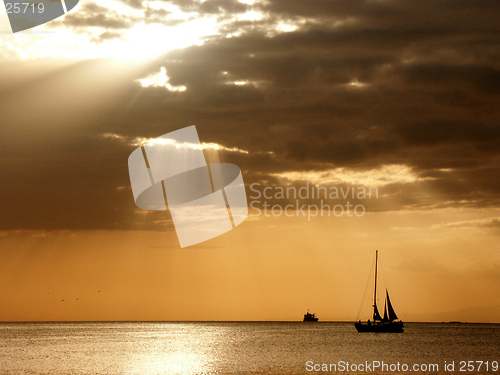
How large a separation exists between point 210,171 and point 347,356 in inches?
1608

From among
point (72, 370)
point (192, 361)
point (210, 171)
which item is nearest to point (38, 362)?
point (72, 370)

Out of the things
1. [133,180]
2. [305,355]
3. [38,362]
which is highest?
[133,180]

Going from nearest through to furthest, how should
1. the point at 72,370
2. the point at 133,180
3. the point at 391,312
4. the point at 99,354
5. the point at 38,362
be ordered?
the point at 133,180 < the point at 72,370 < the point at 38,362 < the point at 99,354 < the point at 391,312

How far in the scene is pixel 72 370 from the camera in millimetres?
64500

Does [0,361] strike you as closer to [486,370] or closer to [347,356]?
[347,356]

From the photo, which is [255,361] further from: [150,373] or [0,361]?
[0,361]

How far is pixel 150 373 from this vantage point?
61.6 meters

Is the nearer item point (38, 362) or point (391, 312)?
point (38, 362)

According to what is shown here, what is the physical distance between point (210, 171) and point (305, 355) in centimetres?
3998

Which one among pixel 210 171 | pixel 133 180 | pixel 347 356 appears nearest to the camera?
pixel 133 180

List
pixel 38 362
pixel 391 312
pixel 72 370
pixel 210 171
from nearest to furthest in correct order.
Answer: pixel 210 171, pixel 72 370, pixel 38 362, pixel 391 312

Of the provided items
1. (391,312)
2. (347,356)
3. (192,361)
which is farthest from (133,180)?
(391,312)

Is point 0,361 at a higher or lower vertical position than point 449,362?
higher

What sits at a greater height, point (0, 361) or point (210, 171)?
point (210, 171)
